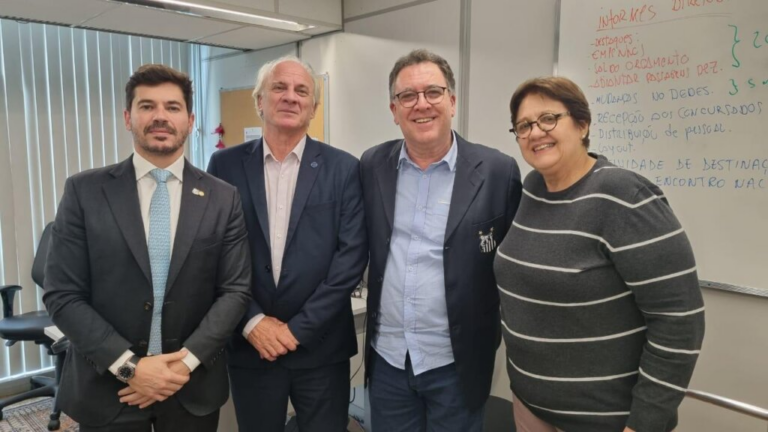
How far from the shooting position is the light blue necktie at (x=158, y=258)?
1.45 meters

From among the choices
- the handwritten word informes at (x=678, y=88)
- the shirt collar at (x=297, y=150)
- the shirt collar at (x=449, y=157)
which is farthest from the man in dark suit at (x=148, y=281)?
the handwritten word informes at (x=678, y=88)

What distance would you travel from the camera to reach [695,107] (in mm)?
1920

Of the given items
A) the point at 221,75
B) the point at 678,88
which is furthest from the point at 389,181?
the point at 221,75

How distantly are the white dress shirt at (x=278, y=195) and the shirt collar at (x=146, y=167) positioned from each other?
0.94ft

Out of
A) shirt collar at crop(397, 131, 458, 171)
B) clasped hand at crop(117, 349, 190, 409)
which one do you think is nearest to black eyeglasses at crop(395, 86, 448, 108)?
shirt collar at crop(397, 131, 458, 171)

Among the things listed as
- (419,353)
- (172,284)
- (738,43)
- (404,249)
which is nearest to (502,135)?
(738,43)

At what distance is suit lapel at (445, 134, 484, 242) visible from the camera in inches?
61.3

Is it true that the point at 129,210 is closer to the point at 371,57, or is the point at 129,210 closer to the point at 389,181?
the point at 389,181

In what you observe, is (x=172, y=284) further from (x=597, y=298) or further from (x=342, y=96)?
(x=342, y=96)

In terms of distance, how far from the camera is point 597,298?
3.94ft

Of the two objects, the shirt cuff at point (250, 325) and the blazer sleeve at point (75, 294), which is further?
the shirt cuff at point (250, 325)

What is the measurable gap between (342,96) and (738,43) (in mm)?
2202

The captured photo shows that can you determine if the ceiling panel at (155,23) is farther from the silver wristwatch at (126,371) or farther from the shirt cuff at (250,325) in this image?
the silver wristwatch at (126,371)

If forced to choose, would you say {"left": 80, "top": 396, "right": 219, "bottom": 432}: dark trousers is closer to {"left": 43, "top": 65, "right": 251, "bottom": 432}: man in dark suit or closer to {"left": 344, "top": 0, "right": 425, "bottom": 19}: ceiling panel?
{"left": 43, "top": 65, "right": 251, "bottom": 432}: man in dark suit
